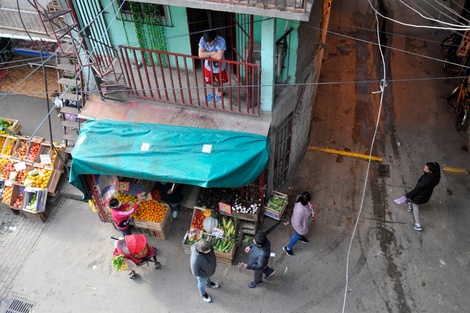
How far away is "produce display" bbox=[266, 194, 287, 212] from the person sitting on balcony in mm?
3029

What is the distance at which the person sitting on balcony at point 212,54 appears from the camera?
23.5 ft

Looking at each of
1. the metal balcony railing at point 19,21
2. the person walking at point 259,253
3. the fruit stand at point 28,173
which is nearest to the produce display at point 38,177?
the fruit stand at point 28,173

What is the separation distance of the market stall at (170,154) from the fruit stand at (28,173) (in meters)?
1.98

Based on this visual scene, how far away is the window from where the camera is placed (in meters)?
7.90

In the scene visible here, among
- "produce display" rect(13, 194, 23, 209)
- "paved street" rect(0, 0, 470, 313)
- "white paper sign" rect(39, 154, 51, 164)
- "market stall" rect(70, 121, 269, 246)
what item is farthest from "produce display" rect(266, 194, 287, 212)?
"produce display" rect(13, 194, 23, 209)

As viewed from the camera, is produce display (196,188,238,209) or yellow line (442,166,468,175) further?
yellow line (442,166,468,175)

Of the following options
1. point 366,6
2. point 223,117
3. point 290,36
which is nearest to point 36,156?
point 223,117

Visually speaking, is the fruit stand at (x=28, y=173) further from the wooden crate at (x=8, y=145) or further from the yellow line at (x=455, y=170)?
the yellow line at (x=455, y=170)

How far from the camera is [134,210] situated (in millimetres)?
8211

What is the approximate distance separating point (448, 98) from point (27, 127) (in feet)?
44.2

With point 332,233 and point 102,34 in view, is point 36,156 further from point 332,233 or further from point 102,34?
point 332,233

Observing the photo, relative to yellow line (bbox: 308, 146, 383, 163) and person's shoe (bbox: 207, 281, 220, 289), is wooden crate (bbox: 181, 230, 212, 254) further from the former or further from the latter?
yellow line (bbox: 308, 146, 383, 163)

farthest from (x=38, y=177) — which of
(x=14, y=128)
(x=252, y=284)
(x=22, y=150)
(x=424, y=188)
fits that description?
(x=424, y=188)

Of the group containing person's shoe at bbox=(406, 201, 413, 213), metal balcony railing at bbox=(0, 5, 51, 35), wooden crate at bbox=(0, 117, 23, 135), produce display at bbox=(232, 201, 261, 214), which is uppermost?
metal balcony railing at bbox=(0, 5, 51, 35)
